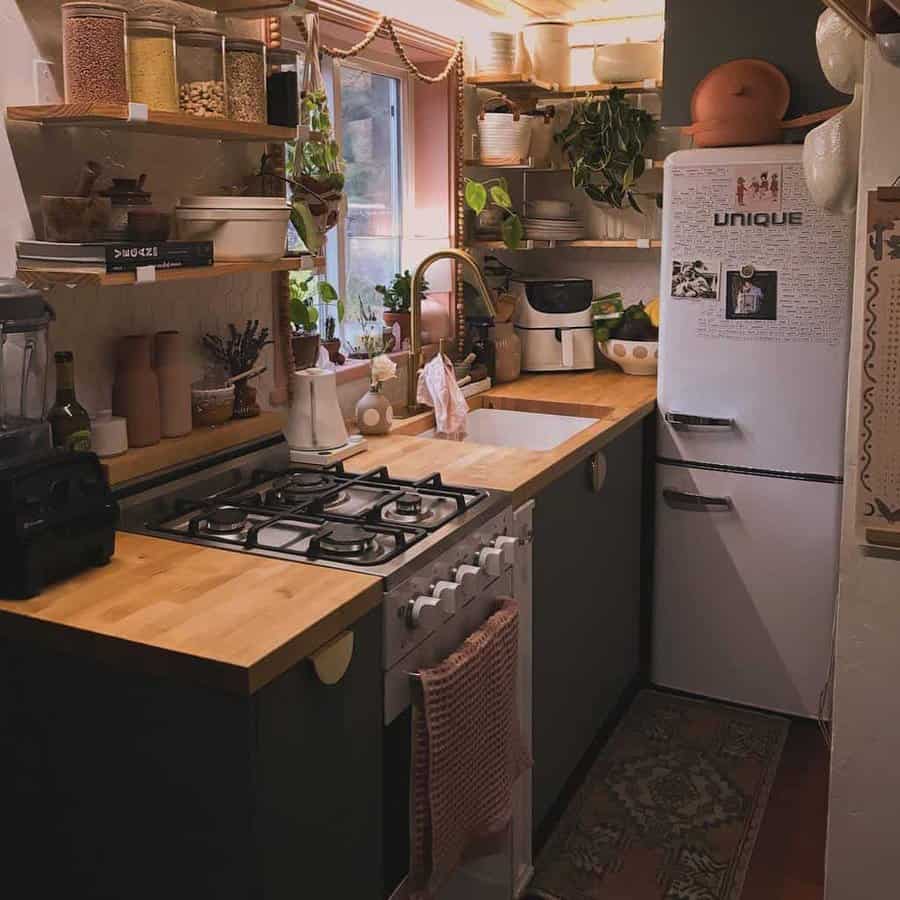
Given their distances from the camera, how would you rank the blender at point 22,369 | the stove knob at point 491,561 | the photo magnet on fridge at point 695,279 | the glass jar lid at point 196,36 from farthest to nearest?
the photo magnet on fridge at point 695,279 → the stove knob at point 491,561 → the glass jar lid at point 196,36 → the blender at point 22,369

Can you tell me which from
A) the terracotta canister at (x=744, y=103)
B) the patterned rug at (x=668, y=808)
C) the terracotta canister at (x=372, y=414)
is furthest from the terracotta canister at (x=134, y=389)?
the terracotta canister at (x=744, y=103)

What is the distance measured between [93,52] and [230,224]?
39cm

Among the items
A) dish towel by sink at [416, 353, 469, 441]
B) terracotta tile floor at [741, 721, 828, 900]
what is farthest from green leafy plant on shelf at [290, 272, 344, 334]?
terracotta tile floor at [741, 721, 828, 900]

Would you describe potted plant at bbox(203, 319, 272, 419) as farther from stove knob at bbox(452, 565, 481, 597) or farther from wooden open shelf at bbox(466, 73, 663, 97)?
wooden open shelf at bbox(466, 73, 663, 97)

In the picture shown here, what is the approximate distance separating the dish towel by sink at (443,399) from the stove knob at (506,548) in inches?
34.0

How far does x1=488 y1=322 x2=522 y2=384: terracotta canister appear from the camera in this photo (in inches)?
141

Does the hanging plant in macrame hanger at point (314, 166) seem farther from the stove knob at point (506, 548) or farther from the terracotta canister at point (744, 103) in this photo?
the terracotta canister at point (744, 103)

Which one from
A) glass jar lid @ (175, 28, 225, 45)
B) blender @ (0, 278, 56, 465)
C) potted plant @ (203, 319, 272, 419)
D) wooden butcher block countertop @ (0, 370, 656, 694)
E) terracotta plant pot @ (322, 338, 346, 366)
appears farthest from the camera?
terracotta plant pot @ (322, 338, 346, 366)

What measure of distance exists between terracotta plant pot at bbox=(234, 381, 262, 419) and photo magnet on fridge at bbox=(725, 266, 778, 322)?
1.42 m

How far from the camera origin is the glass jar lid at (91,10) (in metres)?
1.75

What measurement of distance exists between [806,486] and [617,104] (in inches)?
55.7

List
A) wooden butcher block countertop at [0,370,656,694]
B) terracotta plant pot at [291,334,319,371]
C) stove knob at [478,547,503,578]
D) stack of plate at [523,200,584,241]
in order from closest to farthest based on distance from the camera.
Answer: wooden butcher block countertop at [0,370,656,694], stove knob at [478,547,503,578], terracotta plant pot at [291,334,319,371], stack of plate at [523,200,584,241]

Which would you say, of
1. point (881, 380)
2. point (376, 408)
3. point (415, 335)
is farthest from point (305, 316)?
point (881, 380)

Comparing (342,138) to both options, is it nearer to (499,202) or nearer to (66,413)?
(499,202)
